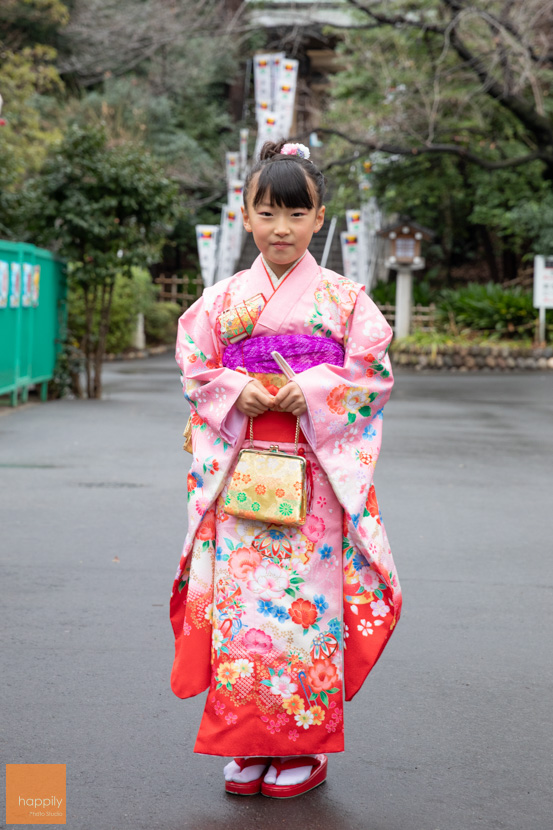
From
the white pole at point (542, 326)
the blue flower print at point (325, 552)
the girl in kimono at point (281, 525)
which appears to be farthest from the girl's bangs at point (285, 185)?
the white pole at point (542, 326)

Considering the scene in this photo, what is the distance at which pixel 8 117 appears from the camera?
1928cm

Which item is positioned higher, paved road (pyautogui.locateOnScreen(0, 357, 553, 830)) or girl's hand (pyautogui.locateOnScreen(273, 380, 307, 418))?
girl's hand (pyautogui.locateOnScreen(273, 380, 307, 418))

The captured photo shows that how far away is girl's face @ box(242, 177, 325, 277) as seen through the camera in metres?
2.84

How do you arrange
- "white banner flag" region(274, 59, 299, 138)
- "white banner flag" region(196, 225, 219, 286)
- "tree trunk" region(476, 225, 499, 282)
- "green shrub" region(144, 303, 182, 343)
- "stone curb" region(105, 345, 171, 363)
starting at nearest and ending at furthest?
"white banner flag" region(274, 59, 299, 138) → "stone curb" region(105, 345, 171, 363) → "white banner flag" region(196, 225, 219, 286) → "tree trunk" region(476, 225, 499, 282) → "green shrub" region(144, 303, 182, 343)

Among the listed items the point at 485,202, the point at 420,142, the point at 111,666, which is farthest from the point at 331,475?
the point at 485,202

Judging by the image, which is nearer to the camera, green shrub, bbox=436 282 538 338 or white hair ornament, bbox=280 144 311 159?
white hair ornament, bbox=280 144 311 159

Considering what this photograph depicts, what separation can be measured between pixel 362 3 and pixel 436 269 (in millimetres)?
10391

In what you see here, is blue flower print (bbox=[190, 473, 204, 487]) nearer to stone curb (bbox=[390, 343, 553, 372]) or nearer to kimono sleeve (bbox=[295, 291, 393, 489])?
kimono sleeve (bbox=[295, 291, 393, 489])

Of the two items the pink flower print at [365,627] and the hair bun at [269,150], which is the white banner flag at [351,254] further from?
the pink flower print at [365,627]

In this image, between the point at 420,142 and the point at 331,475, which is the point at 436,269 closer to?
the point at 420,142

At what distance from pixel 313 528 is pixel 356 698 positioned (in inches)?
39.1

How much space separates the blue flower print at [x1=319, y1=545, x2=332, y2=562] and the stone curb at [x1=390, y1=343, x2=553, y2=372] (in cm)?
1754

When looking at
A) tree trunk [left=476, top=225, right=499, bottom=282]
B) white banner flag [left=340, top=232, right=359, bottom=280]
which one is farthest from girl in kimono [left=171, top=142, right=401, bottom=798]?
tree trunk [left=476, top=225, right=499, bottom=282]

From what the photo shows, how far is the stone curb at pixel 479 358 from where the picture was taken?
19.9 m
